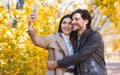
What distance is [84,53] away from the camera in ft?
12.8

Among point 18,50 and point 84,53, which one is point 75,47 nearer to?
point 84,53

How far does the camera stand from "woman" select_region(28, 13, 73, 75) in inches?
159

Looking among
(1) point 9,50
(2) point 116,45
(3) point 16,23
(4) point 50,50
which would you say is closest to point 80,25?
(4) point 50,50

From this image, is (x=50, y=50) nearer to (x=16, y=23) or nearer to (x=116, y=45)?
(x=16, y=23)

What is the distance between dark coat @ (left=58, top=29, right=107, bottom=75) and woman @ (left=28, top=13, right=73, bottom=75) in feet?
0.42

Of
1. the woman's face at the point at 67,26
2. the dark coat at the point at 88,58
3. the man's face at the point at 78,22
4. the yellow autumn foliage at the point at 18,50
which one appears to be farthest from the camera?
the yellow autumn foliage at the point at 18,50

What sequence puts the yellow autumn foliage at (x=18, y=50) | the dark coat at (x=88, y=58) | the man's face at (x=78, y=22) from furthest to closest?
the yellow autumn foliage at (x=18, y=50), the man's face at (x=78, y=22), the dark coat at (x=88, y=58)

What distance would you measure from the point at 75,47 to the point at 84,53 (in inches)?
7.2

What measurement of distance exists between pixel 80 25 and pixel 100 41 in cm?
26

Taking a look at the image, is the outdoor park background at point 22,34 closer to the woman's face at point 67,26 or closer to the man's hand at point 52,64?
the woman's face at point 67,26

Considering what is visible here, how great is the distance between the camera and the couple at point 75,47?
3914mm

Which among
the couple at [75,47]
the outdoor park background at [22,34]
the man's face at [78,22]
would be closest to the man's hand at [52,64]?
the couple at [75,47]

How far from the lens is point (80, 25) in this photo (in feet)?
13.2

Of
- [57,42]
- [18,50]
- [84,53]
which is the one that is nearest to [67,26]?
[57,42]
